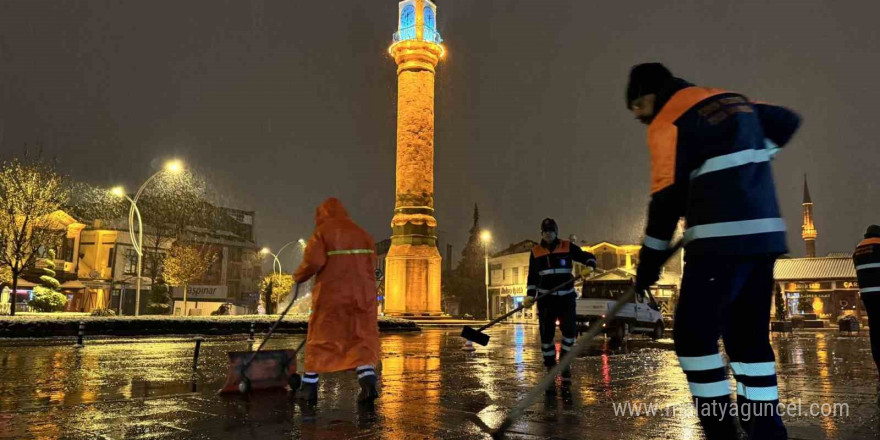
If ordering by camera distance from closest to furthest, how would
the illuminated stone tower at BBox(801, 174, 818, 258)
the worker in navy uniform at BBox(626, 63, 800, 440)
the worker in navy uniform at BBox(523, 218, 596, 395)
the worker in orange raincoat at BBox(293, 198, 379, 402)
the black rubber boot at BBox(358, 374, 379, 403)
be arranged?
the worker in navy uniform at BBox(626, 63, 800, 440), the black rubber boot at BBox(358, 374, 379, 403), the worker in orange raincoat at BBox(293, 198, 379, 402), the worker in navy uniform at BBox(523, 218, 596, 395), the illuminated stone tower at BBox(801, 174, 818, 258)

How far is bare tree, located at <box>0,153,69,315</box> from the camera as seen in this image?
26.5 metres

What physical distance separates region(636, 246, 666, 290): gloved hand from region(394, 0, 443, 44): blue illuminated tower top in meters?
38.1

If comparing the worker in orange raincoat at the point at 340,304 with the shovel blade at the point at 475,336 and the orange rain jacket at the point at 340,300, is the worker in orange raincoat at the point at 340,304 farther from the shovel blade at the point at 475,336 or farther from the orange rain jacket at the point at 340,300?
the shovel blade at the point at 475,336

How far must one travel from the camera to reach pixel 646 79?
3.45 meters

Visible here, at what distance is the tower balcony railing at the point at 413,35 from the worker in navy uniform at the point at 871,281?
35202 millimetres

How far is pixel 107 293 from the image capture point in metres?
50.0

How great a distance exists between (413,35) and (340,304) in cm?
3590

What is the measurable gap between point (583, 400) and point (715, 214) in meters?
3.39

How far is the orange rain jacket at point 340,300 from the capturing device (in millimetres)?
6121

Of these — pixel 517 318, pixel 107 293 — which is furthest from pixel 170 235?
pixel 517 318

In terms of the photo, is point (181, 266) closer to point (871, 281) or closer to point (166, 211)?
point (166, 211)

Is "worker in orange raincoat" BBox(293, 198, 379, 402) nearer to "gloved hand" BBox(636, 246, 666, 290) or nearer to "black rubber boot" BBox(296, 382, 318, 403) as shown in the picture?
"black rubber boot" BBox(296, 382, 318, 403)

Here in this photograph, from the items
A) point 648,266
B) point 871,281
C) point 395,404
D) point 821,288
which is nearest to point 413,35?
point 821,288

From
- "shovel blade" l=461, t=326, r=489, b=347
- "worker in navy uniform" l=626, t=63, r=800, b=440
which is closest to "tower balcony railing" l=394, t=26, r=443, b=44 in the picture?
"shovel blade" l=461, t=326, r=489, b=347
